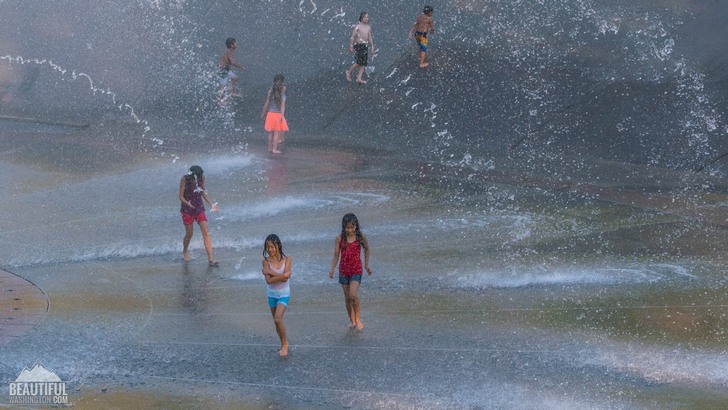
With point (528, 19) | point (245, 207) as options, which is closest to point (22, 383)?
point (245, 207)

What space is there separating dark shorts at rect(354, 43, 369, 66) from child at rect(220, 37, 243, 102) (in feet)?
8.05

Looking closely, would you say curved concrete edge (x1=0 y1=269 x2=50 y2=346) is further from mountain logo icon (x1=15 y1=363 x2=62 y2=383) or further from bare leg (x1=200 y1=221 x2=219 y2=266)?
bare leg (x1=200 y1=221 x2=219 y2=266)

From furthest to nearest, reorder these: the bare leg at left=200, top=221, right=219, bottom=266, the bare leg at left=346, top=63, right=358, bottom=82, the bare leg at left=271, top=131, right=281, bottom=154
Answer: the bare leg at left=346, top=63, right=358, bottom=82 → the bare leg at left=271, top=131, right=281, bottom=154 → the bare leg at left=200, top=221, right=219, bottom=266

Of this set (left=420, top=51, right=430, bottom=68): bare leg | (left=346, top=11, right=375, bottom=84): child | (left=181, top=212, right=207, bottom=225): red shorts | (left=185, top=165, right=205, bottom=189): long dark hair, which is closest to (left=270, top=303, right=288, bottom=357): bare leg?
(left=181, top=212, right=207, bottom=225): red shorts

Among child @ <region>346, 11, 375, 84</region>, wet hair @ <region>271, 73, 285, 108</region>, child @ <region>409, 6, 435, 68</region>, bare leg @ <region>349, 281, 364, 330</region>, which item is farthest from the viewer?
child @ <region>346, 11, 375, 84</region>

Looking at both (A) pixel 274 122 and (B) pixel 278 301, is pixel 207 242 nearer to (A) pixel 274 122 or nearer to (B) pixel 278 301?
(B) pixel 278 301

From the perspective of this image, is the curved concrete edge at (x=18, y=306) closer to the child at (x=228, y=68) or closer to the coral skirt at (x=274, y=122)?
the coral skirt at (x=274, y=122)

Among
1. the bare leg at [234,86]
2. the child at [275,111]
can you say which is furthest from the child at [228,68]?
the child at [275,111]

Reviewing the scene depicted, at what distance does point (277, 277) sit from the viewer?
9.88m

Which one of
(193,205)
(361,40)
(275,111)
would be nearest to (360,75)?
(361,40)

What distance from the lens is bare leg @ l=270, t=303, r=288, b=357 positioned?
9797mm

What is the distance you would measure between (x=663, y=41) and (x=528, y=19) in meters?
2.79

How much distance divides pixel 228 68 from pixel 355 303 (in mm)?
10536

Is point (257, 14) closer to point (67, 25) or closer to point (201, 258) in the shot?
point (67, 25)
